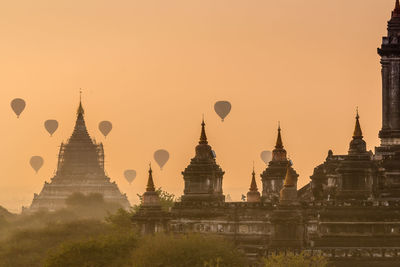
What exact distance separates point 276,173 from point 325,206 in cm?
2164

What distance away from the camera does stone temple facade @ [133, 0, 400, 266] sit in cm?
13462

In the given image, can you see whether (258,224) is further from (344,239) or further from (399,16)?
(399,16)

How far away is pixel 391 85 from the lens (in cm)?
14988

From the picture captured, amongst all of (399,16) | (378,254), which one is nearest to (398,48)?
(399,16)

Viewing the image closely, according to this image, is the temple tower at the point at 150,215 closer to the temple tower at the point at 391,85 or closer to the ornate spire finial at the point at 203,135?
the ornate spire finial at the point at 203,135

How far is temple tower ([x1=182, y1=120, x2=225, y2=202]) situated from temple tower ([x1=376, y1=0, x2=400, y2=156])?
13579 mm

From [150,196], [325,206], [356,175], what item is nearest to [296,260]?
[325,206]

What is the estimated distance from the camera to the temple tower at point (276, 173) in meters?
159

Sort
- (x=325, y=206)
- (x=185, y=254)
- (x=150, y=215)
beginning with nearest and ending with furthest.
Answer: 1. (x=185, y=254)
2. (x=325, y=206)
3. (x=150, y=215)

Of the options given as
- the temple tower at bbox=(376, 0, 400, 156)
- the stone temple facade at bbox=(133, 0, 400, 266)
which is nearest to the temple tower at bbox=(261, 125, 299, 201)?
the stone temple facade at bbox=(133, 0, 400, 266)

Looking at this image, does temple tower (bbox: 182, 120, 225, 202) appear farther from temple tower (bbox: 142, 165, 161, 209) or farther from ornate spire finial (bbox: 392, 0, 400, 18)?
ornate spire finial (bbox: 392, 0, 400, 18)

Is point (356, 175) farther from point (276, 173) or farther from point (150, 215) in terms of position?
point (276, 173)

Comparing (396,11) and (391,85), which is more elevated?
(396,11)

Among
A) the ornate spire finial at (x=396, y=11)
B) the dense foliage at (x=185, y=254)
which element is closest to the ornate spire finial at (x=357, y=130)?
the ornate spire finial at (x=396, y=11)
